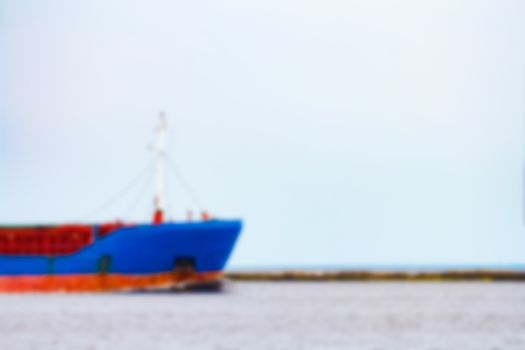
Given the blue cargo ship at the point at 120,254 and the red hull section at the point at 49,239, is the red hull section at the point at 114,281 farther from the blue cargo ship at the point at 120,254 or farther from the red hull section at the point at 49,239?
the red hull section at the point at 49,239

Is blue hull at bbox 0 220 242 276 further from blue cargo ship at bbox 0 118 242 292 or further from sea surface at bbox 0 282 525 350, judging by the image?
sea surface at bbox 0 282 525 350

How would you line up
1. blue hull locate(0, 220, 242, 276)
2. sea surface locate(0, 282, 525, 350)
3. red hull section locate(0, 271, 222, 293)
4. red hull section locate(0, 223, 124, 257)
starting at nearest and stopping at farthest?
sea surface locate(0, 282, 525, 350)
blue hull locate(0, 220, 242, 276)
red hull section locate(0, 271, 222, 293)
red hull section locate(0, 223, 124, 257)

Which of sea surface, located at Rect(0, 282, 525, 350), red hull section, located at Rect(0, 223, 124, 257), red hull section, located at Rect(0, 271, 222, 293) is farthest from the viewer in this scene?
red hull section, located at Rect(0, 223, 124, 257)

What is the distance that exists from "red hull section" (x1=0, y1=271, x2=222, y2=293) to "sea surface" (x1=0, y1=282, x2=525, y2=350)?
67 centimetres

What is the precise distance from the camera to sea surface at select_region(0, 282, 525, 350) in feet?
90.3

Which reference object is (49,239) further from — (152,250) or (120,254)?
(152,250)

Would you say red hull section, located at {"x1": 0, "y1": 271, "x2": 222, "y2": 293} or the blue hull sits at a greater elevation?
the blue hull

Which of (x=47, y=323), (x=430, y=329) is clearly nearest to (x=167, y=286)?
(x=47, y=323)

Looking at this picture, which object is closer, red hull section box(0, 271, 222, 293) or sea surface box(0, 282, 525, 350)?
sea surface box(0, 282, 525, 350)

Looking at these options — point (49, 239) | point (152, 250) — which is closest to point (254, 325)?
point (152, 250)

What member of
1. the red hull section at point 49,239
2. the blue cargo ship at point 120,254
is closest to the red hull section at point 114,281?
the blue cargo ship at point 120,254

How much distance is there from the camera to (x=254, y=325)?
112 ft

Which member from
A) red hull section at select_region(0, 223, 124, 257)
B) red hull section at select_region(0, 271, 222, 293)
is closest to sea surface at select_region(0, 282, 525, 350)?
red hull section at select_region(0, 271, 222, 293)

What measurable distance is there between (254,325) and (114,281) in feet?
54.2
